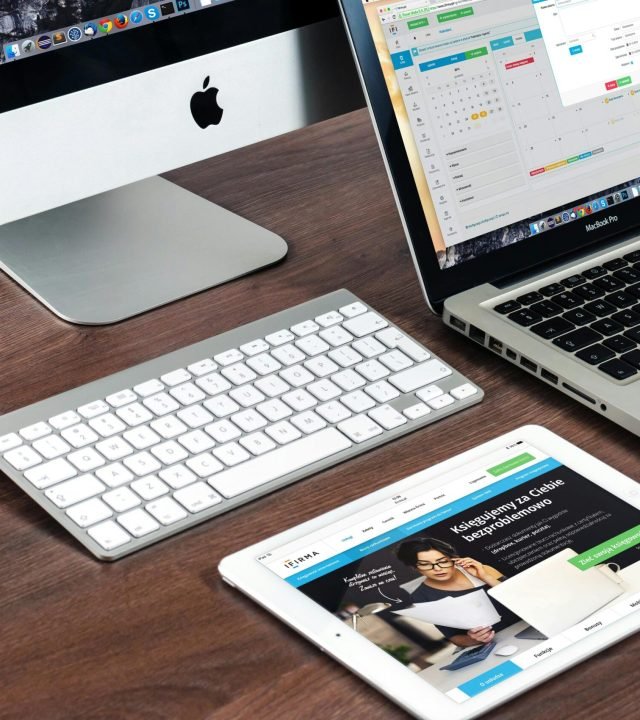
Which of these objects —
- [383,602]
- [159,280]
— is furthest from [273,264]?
[383,602]

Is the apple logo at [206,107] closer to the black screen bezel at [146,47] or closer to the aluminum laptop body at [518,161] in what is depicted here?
the black screen bezel at [146,47]

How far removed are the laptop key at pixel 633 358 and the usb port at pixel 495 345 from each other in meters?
0.09

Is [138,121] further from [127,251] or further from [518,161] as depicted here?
[518,161]

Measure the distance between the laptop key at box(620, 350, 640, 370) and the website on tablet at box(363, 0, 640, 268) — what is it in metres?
0.15

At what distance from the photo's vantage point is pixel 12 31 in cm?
78

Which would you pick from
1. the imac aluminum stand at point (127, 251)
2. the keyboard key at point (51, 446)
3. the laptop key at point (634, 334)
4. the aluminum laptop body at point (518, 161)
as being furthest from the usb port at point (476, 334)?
the keyboard key at point (51, 446)

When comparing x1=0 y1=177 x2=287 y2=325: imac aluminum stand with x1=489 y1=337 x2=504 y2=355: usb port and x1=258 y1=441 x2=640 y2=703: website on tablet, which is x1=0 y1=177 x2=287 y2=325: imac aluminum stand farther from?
x1=258 y1=441 x2=640 y2=703: website on tablet

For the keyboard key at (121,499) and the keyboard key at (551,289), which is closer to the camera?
the keyboard key at (121,499)

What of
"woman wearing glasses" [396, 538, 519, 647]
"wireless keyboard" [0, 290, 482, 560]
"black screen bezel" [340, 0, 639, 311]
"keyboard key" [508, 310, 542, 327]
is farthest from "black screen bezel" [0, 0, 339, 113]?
"woman wearing glasses" [396, 538, 519, 647]

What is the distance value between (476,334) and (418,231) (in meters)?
0.09

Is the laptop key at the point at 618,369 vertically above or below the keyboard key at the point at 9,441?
below

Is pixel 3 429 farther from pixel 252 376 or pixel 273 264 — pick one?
pixel 273 264

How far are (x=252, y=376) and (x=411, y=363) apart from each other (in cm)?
11

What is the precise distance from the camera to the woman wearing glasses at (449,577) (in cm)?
58
